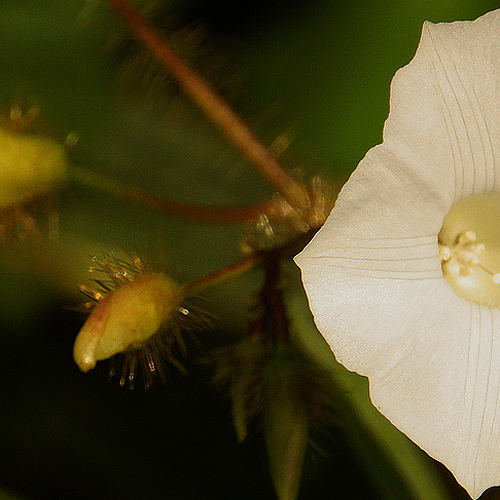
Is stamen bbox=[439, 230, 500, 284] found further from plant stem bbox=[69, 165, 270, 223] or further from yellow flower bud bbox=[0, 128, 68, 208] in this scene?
yellow flower bud bbox=[0, 128, 68, 208]

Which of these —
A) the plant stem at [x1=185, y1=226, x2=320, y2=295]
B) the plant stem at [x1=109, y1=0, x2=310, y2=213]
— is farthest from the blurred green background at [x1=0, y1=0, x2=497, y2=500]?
the plant stem at [x1=185, y1=226, x2=320, y2=295]

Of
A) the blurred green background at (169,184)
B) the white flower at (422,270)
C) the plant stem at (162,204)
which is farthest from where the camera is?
the blurred green background at (169,184)

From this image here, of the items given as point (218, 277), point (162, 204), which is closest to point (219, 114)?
point (162, 204)

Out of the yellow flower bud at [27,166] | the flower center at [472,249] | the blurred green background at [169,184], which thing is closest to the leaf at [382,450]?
the blurred green background at [169,184]

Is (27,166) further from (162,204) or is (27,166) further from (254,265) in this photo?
(254,265)

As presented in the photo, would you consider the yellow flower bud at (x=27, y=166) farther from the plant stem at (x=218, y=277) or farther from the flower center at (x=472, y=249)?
the flower center at (x=472, y=249)

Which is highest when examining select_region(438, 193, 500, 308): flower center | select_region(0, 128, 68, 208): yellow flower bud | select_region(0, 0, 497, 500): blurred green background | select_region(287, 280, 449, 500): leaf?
select_region(0, 128, 68, 208): yellow flower bud

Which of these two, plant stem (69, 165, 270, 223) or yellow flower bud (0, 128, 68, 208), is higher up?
yellow flower bud (0, 128, 68, 208)
